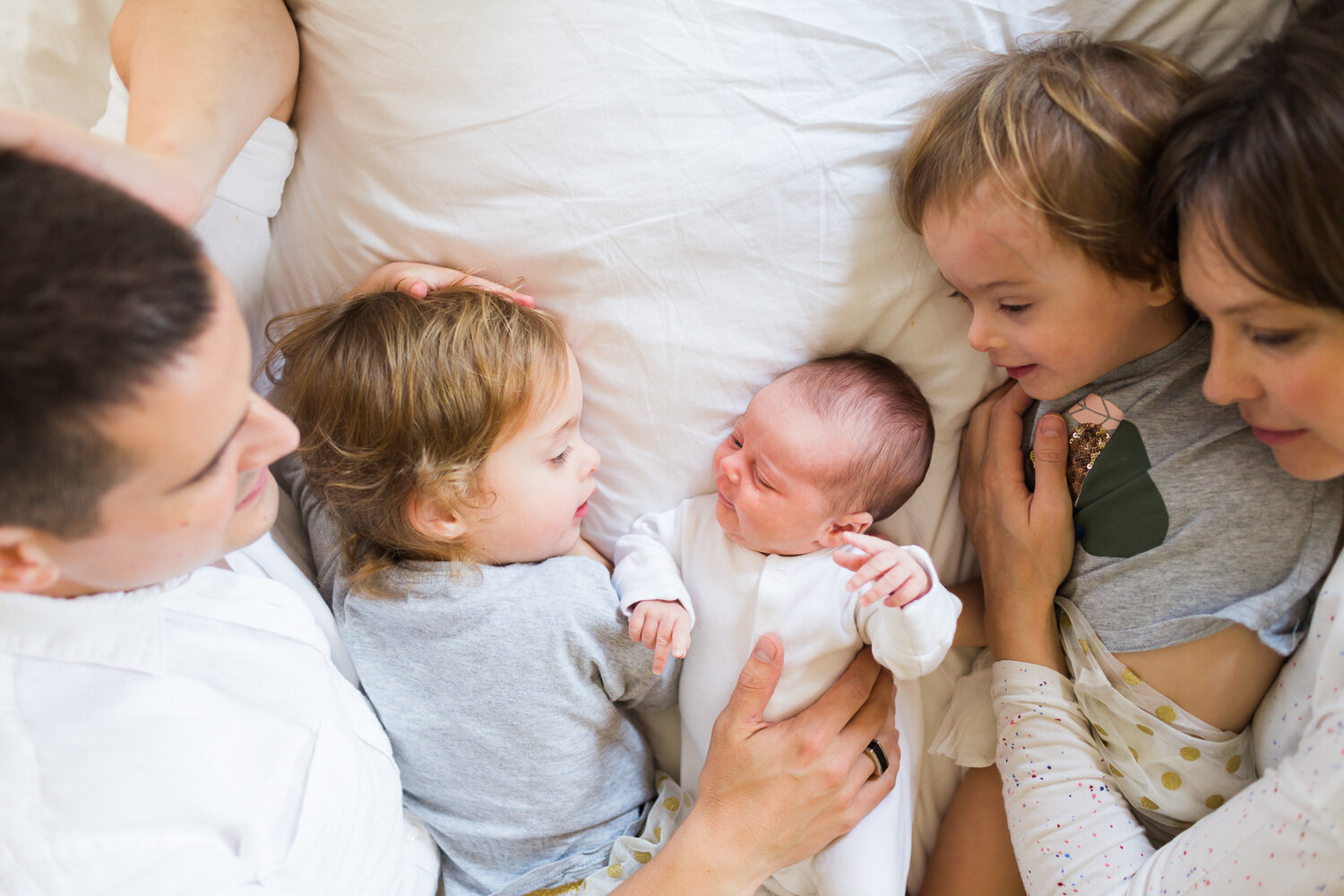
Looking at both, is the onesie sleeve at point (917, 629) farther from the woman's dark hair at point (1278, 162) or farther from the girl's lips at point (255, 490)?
the girl's lips at point (255, 490)

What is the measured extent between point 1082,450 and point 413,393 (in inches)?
36.8

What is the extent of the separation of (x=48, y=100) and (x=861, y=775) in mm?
1704

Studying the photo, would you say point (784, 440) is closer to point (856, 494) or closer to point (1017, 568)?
point (856, 494)

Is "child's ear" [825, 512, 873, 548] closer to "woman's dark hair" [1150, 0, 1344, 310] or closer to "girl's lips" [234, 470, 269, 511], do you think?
"woman's dark hair" [1150, 0, 1344, 310]

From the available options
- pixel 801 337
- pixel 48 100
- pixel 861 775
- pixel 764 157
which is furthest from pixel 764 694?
pixel 48 100

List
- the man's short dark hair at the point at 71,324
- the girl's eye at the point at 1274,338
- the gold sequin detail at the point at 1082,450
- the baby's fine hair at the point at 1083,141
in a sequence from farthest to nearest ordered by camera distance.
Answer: the gold sequin detail at the point at 1082,450
the baby's fine hair at the point at 1083,141
the girl's eye at the point at 1274,338
the man's short dark hair at the point at 71,324

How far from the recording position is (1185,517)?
104 cm

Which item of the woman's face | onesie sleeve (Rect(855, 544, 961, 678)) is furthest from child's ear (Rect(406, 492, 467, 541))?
the woman's face

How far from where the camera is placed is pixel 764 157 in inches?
44.4

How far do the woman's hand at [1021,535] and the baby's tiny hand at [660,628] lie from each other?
45 cm

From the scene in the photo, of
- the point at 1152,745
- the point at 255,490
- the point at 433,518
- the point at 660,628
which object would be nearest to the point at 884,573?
the point at 660,628

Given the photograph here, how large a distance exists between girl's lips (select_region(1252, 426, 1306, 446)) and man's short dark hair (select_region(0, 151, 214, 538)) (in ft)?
3.70

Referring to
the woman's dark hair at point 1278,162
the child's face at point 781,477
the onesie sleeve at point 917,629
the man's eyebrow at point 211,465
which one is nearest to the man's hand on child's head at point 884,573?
the onesie sleeve at point 917,629

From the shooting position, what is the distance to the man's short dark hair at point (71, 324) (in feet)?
2.01
